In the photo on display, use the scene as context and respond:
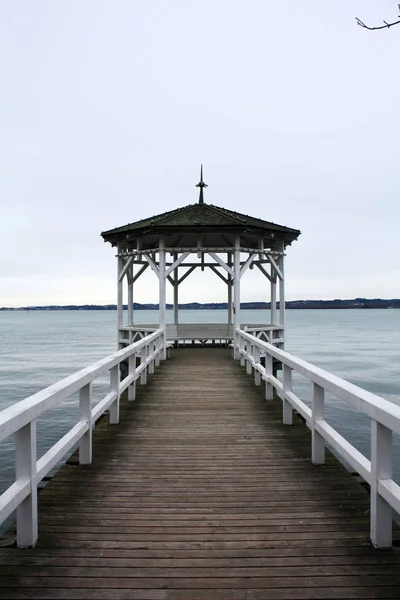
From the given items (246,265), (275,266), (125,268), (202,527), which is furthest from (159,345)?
(202,527)

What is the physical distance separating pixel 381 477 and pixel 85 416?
2.79m

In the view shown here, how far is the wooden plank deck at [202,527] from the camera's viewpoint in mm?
2373

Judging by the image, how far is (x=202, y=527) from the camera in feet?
9.96

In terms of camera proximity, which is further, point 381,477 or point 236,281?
point 236,281

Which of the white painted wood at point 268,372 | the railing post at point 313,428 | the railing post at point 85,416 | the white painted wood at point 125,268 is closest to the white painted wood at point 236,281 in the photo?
the white painted wood at point 125,268

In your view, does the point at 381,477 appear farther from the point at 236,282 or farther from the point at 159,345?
the point at 236,282

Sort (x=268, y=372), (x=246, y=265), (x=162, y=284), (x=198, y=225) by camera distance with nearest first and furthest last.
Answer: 1. (x=268, y=372)
2. (x=198, y=225)
3. (x=162, y=284)
4. (x=246, y=265)

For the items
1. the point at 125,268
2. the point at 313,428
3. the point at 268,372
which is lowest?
the point at 313,428

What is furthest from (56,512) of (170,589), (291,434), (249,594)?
(291,434)

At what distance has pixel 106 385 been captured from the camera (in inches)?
916

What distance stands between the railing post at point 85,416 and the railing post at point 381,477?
2668 millimetres

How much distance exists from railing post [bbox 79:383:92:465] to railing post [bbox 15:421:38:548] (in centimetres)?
135

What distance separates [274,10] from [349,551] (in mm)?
8836

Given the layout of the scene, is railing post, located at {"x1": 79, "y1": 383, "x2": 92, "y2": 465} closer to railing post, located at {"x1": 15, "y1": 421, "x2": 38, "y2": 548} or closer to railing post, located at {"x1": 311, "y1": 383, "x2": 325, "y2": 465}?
railing post, located at {"x1": 15, "y1": 421, "x2": 38, "y2": 548}
